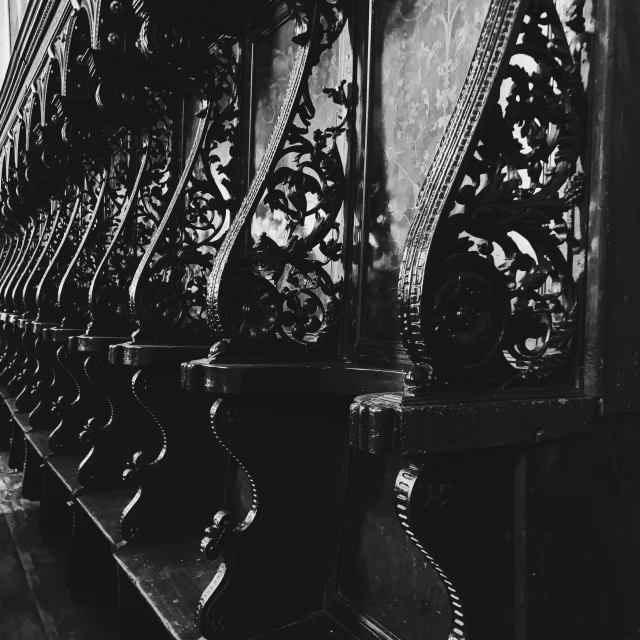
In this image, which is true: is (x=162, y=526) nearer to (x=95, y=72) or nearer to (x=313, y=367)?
(x=313, y=367)

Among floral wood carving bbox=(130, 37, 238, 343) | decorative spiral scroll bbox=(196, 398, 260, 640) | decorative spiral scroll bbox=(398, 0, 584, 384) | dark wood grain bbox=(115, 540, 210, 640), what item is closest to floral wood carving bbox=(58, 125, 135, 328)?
floral wood carving bbox=(130, 37, 238, 343)

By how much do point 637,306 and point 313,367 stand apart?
583 mm

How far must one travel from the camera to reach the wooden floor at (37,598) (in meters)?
1.96

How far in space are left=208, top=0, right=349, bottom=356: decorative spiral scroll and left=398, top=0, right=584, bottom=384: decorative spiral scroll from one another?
52 cm

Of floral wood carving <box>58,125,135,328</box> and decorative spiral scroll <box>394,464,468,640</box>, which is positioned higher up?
floral wood carving <box>58,125,135,328</box>

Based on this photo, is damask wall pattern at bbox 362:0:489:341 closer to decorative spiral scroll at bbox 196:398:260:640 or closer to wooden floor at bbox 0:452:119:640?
decorative spiral scroll at bbox 196:398:260:640

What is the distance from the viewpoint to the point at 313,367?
4.15 ft

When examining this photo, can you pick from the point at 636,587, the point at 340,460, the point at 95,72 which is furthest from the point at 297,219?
the point at 95,72

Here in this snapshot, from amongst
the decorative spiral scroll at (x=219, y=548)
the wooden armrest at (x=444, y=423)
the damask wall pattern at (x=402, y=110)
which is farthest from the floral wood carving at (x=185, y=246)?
the wooden armrest at (x=444, y=423)

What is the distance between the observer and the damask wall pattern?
124 centimetres

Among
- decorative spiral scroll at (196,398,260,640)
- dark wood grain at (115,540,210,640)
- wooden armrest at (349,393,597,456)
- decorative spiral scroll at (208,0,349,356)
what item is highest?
decorative spiral scroll at (208,0,349,356)

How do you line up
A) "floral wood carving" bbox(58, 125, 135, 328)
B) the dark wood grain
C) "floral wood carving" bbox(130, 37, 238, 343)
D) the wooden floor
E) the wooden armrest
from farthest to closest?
"floral wood carving" bbox(58, 125, 135, 328)
the wooden floor
"floral wood carving" bbox(130, 37, 238, 343)
the dark wood grain
the wooden armrest

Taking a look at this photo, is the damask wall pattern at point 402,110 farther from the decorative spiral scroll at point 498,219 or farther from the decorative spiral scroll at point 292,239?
the decorative spiral scroll at point 498,219

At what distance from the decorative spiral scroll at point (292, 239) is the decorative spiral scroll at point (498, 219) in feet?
1.69
